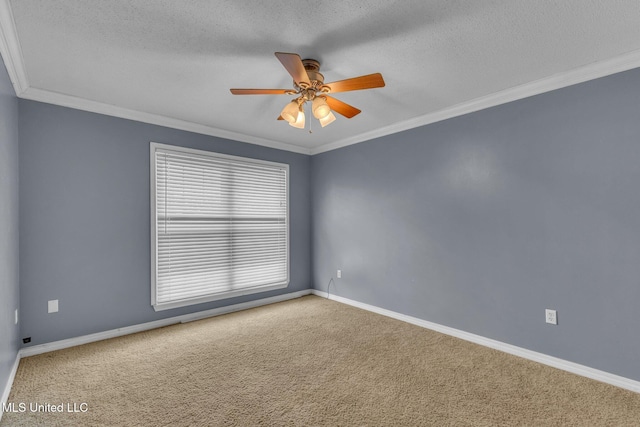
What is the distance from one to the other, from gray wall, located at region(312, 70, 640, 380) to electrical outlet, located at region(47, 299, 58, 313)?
134 inches

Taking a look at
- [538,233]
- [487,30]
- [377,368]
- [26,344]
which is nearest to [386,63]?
[487,30]

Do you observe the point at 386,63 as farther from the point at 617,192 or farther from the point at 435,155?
the point at 617,192

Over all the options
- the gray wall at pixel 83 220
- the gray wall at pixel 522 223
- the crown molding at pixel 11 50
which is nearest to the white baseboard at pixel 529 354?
the gray wall at pixel 522 223

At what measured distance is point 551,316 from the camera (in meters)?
2.57

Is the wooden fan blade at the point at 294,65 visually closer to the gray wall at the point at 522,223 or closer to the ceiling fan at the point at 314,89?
the ceiling fan at the point at 314,89

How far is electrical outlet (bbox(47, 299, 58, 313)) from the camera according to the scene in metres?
2.82

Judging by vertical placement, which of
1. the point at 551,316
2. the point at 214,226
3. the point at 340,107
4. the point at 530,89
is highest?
the point at 530,89

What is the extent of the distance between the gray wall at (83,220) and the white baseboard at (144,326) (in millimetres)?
57

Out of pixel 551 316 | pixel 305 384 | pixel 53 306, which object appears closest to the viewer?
pixel 305 384

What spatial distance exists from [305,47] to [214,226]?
2609 millimetres

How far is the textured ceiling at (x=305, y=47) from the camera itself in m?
1.76

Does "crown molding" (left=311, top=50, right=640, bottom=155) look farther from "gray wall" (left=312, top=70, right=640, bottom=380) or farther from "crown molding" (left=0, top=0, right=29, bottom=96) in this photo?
"crown molding" (left=0, top=0, right=29, bottom=96)

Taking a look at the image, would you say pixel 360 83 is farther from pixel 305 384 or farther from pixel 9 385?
pixel 9 385

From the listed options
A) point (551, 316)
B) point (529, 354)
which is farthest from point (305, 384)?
point (551, 316)
